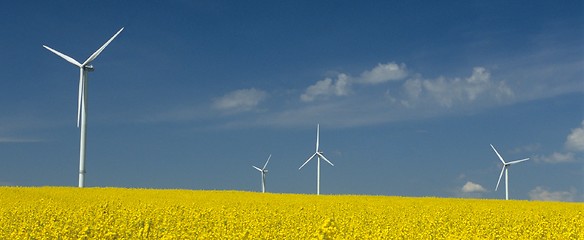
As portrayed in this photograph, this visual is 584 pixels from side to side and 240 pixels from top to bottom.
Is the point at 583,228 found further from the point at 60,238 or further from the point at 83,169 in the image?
the point at 83,169

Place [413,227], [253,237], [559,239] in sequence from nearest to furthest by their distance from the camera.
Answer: [253,237] → [559,239] → [413,227]

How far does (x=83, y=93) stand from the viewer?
46.5 metres

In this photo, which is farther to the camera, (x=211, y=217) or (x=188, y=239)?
(x=211, y=217)

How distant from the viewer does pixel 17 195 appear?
36.1 meters

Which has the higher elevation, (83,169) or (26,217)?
(83,169)

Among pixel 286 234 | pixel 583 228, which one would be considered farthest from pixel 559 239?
pixel 286 234

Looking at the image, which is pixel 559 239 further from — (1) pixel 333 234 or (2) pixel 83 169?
(2) pixel 83 169

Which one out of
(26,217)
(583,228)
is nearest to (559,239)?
(583,228)

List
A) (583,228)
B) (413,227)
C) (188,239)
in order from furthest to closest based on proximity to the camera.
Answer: (413,227)
(583,228)
(188,239)

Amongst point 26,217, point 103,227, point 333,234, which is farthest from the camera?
point 26,217

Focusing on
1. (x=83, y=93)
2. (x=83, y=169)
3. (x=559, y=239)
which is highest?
(x=83, y=93)

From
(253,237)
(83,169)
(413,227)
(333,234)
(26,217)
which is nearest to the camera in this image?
(333,234)

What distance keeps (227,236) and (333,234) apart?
341cm

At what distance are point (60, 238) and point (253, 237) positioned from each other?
3.79m
